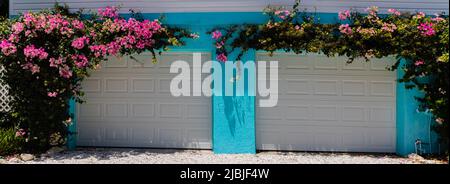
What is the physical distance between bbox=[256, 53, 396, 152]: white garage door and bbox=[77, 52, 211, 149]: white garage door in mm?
1337

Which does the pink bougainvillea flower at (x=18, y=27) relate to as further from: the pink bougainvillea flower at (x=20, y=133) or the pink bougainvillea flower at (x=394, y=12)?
the pink bougainvillea flower at (x=394, y=12)

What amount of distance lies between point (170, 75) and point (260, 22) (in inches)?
Result: 80.2

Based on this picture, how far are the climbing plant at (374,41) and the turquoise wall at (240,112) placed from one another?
0.23m

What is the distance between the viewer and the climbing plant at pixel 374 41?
7.85 meters

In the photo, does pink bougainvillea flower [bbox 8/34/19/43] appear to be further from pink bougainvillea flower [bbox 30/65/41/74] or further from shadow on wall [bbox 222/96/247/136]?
shadow on wall [bbox 222/96/247/136]

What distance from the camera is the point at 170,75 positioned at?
8836 mm

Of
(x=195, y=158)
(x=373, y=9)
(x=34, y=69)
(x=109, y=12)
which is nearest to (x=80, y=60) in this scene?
(x=34, y=69)

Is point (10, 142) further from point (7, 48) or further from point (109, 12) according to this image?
point (109, 12)

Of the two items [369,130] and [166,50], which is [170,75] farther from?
[369,130]

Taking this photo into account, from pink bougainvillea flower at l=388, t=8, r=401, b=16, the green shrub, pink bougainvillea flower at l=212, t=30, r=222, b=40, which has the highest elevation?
pink bougainvillea flower at l=388, t=8, r=401, b=16

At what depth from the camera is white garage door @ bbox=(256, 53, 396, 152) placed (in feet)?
28.2

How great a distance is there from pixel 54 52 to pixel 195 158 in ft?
10.3

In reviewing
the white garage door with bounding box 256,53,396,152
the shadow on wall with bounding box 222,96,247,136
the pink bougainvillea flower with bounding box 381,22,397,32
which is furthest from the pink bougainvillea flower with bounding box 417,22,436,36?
the shadow on wall with bounding box 222,96,247,136

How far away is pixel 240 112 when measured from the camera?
27.7 ft
